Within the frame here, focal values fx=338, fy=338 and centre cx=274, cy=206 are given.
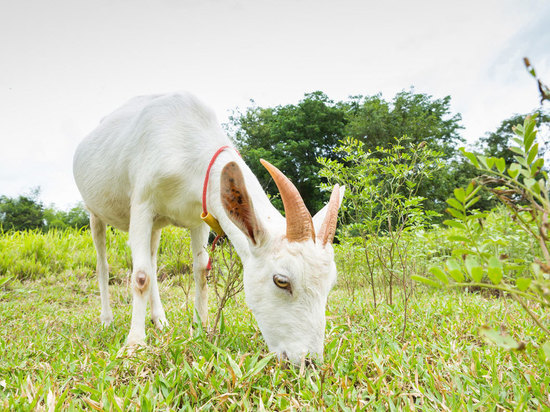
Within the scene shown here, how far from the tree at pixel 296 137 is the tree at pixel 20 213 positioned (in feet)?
94.7

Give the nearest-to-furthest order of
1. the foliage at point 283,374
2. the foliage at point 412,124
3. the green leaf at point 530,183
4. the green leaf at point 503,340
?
the green leaf at point 503,340, the green leaf at point 530,183, the foliage at point 283,374, the foliage at point 412,124

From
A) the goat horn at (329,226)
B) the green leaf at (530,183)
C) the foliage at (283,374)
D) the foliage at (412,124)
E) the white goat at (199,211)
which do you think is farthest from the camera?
the foliage at (412,124)

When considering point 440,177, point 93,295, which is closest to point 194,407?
point 93,295

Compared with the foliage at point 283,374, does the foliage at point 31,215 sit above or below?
below

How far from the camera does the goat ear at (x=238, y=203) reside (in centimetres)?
180

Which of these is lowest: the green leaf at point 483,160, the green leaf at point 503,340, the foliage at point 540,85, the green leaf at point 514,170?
the green leaf at point 503,340

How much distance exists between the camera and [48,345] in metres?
2.53

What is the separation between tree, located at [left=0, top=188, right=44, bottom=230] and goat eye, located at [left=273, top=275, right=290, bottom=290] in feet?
156

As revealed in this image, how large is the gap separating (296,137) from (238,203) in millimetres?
25795

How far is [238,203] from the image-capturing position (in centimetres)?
188

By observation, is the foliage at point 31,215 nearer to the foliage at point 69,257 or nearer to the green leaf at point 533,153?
the foliage at point 69,257

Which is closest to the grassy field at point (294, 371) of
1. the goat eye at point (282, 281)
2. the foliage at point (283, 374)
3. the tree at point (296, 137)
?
the foliage at point (283, 374)

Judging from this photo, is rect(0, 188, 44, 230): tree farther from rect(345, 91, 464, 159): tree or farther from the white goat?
the white goat

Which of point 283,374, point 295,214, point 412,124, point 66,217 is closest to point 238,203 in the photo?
point 295,214
